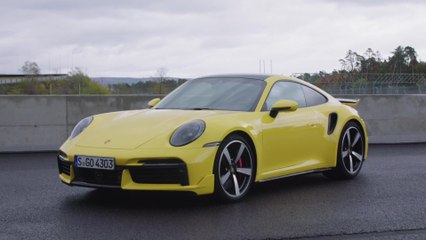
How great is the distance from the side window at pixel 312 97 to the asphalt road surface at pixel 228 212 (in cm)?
91

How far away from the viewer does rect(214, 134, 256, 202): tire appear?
5930 millimetres

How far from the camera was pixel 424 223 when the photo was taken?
17.5 ft

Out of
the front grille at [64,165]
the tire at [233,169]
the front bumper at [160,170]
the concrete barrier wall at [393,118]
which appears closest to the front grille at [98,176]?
the front bumper at [160,170]

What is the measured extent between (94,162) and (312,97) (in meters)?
2.91

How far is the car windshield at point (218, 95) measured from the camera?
673 cm

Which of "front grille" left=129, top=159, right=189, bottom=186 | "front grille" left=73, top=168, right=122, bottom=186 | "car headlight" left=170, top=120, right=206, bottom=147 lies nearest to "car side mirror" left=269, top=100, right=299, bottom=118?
"car headlight" left=170, top=120, right=206, bottom=147

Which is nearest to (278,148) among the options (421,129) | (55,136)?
(55,136)

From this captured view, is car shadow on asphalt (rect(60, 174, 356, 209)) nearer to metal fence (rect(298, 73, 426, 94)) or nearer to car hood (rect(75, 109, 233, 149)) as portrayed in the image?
car hood (rect(75, 109, 233, 149))

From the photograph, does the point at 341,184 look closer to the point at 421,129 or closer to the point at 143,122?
the point at 143,122

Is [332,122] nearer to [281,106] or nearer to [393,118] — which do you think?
[281,106]

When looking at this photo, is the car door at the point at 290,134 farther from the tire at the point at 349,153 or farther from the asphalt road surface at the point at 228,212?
the tire at the point at 349,153

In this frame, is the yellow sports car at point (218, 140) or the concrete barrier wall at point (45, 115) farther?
the concrete barrier wall at point (45, 115)

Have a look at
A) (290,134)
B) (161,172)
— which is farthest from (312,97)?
(161,172)

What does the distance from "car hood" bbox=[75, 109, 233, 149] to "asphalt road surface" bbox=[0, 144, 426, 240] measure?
571 mm
